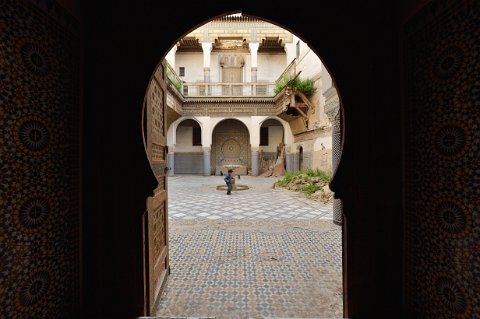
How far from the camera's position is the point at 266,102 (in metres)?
14.1

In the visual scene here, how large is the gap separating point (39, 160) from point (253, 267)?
218 centimetres

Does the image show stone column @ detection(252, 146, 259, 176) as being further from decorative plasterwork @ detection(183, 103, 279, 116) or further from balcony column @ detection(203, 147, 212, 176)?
balcony column @ detection(203, 147, 212, 176)

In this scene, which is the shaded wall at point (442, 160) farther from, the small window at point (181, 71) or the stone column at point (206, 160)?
the small window at point (181, 71)

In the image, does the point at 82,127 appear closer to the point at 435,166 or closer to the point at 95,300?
the point at 95,300

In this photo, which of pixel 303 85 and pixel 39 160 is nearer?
pixel 39 160

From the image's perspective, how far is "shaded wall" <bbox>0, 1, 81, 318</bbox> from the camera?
1.15m

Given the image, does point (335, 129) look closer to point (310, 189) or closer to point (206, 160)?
point (310, 189)

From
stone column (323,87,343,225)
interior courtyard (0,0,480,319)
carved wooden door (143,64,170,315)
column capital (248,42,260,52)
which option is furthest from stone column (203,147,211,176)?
interior courtyard (0,0,480,319)

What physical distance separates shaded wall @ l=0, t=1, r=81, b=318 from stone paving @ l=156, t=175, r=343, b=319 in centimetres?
85

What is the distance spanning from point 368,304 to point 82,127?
7.13 feet

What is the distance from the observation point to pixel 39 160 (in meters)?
1.30

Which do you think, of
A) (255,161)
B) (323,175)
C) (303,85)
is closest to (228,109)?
(255,161)

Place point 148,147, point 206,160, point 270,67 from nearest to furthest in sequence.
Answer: point 148,147, point 206,160, point 270,67

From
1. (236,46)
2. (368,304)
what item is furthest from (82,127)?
(236,46)
